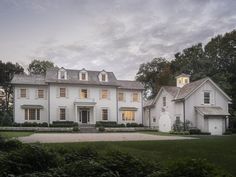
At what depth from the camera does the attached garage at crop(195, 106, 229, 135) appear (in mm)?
36312

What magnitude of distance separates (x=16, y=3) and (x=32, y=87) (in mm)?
30680

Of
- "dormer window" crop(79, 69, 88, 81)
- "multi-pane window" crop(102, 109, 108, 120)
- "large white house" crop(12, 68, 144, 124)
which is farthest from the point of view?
"multi-pane window" crop(102, 109, 108, 120)

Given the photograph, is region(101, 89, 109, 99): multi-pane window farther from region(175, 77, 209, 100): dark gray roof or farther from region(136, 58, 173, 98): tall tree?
region(136, 58, 173, 98): tall tree

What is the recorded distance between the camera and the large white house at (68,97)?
142ft

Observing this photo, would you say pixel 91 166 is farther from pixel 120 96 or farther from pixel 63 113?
pixel 120 96

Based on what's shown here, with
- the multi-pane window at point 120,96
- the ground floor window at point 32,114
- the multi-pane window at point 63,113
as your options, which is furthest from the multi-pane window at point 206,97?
the ground floor window at point 32,114

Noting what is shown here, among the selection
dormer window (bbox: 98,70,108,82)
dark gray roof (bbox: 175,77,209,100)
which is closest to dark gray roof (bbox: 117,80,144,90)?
dormer window (bbox: 98,70,108,82)

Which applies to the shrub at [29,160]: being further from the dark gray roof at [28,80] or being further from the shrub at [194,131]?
the dark gray roof at [28,80]

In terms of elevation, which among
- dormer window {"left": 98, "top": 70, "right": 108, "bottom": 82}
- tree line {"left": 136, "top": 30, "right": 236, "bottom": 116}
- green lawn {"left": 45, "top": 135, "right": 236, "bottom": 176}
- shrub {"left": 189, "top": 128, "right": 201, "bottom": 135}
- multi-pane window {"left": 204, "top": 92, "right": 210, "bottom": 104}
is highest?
tree line {"left": 136, "top": 30, "right": 236, "bottom": 116}

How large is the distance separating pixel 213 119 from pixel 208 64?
60.8ft

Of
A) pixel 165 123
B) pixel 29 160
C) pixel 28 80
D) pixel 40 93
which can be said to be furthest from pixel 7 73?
pixel 29 160

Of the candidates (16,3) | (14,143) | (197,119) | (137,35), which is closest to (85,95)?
(197,119)

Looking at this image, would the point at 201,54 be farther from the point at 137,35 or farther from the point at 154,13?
the point at 154,13

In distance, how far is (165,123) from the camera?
41750mm
